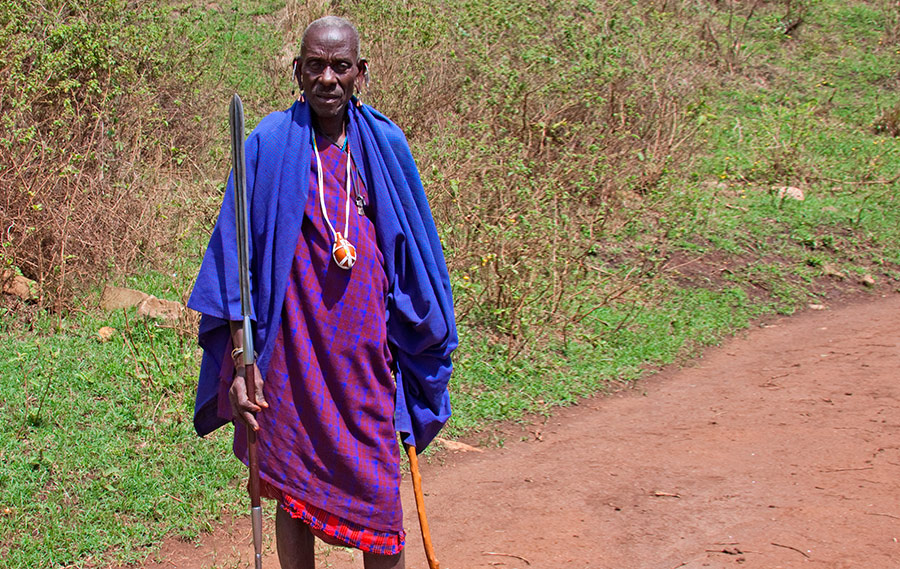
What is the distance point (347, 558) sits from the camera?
3.31 meters

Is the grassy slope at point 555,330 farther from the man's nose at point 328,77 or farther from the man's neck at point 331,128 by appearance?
the man's nose at point 328,77

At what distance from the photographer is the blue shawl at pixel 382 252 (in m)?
2.24

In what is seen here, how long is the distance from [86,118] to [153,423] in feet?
9.90

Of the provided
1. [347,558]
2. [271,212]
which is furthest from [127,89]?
[271,212]

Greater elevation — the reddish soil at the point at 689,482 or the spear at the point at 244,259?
the spear at the point at 244,259

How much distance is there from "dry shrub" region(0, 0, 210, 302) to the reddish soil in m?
2.44

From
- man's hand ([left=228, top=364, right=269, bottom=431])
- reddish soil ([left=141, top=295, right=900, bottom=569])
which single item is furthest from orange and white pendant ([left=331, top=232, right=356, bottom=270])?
reddish soil ([left=141, top=295, right=900, bottom=569])

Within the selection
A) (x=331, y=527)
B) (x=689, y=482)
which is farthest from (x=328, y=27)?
(x=689, y=482)

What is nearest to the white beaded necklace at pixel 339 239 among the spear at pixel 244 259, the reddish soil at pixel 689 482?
the spear at pixel 244 259

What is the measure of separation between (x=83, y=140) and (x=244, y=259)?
171 inches

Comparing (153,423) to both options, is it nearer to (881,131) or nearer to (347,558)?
(347,558)

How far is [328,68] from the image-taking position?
2273mm

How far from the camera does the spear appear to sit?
208 cm

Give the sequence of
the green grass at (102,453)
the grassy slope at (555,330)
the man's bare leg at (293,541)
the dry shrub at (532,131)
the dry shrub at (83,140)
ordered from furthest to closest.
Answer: the dry shrub at (532,131)
the dry shrub at (83,140)
the grassy slope at (555,330)
the green grass at (102,453)
the man's bare leg at (293,541)
